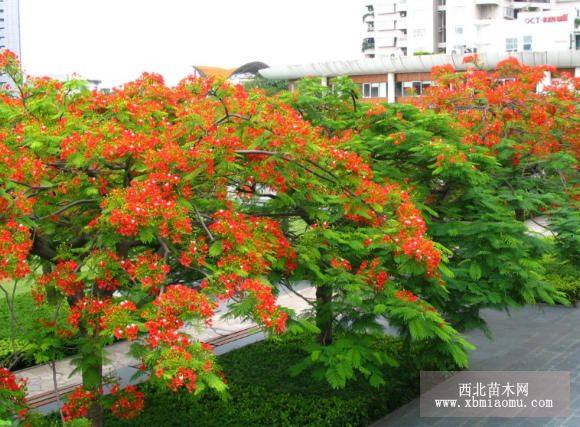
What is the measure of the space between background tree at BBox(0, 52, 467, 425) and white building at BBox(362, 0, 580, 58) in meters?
41.8

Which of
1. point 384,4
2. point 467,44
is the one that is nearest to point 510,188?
point 467,44

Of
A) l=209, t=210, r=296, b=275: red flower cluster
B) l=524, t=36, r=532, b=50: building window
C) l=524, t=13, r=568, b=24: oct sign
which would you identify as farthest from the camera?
l=524, t=36, r=532, b=50: building window

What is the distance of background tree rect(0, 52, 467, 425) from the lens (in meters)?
5.17

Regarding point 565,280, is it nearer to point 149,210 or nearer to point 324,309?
point 324,309

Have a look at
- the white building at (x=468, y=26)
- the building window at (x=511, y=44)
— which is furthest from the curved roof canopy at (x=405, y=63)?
the building window at (x=511, y=44)

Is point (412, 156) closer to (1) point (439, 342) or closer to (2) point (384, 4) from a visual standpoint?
(1) point (439, 342)

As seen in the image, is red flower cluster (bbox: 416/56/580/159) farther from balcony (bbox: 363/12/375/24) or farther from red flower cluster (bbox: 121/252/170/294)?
balcony (bbox: 363/12/375/24)

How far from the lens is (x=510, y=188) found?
378 inches

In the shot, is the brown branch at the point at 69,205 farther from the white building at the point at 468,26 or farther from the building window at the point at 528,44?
the building window at the point at 528,44

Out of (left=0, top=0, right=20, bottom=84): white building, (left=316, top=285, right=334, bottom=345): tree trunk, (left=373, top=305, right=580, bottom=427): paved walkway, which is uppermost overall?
→ (left=0, top=0, right=20, bottom=84): white building

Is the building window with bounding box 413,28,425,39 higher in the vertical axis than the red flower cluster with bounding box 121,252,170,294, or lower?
higher

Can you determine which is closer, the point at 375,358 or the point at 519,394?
the point at 375,358

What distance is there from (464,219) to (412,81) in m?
38.4
